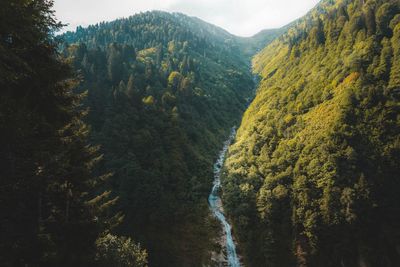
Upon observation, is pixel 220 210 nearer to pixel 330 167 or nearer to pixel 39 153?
pixel 330 167

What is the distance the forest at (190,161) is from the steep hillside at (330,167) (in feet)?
0.92

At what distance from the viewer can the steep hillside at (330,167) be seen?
57.0 meters

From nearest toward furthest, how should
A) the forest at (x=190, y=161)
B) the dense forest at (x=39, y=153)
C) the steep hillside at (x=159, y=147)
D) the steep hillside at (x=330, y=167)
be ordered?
1. the dense forest at (x=39, y=153)
2. the forest at (x=190, y=161)
3. the steep hillside at (x=330, y=167)
4. the steep hillside at (x=159, y=147)

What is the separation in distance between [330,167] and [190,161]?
41.5 m

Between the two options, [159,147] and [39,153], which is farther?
[159,147]

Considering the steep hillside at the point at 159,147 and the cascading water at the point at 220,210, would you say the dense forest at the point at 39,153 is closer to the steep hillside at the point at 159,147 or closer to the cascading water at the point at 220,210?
the steep hillside at the point at 159,147

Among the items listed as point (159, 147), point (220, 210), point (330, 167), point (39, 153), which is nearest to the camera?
point (39, 153)

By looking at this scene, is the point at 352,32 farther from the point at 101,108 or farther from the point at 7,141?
the point at 7,141

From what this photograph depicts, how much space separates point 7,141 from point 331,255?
2353 inches

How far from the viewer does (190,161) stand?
91.1 meters

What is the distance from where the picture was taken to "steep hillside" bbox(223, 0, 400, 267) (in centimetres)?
5700

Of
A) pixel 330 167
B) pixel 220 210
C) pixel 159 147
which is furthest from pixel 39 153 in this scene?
pixel 159 147

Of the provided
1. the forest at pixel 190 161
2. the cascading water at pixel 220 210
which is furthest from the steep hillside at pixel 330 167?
the cascading water at pixel 220 210

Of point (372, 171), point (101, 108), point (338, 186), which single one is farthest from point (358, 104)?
point (101, 108)
